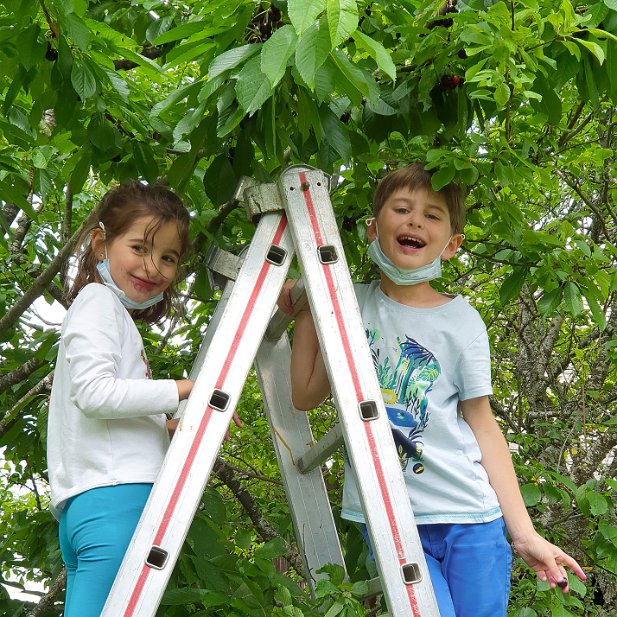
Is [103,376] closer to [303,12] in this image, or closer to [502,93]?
[303,12]

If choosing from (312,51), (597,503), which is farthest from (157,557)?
(597,503)

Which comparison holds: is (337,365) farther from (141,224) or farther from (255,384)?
(255,384)

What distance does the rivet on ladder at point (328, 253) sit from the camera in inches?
83.1

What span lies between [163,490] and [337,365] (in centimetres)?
47

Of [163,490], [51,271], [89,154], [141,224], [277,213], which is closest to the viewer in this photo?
[163,490]

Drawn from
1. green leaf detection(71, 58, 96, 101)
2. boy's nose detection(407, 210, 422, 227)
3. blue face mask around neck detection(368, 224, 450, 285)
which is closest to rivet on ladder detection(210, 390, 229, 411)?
blue face mask around neck detection(368, 224, 450, 285)

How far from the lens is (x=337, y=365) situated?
201cm

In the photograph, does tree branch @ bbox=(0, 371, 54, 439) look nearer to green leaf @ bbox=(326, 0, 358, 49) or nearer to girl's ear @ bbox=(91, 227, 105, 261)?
girl's ear @ bbox=(91, 227, 105, 261)

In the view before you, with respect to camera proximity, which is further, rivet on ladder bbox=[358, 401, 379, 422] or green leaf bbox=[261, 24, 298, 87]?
rivet on ladder bbox=[358, 401, 379, 422]

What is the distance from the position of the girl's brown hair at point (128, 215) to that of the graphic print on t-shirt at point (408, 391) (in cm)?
65

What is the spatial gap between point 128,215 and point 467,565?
4.11 feet

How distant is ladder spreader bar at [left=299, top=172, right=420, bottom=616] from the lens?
190 centimetres

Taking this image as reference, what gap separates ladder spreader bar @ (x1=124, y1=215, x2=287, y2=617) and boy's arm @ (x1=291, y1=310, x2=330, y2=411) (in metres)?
0.36

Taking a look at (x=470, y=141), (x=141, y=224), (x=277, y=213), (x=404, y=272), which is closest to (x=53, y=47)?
(x=141, y=224)
